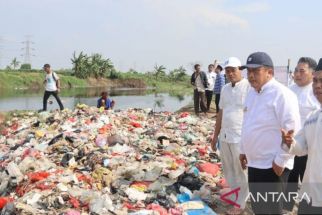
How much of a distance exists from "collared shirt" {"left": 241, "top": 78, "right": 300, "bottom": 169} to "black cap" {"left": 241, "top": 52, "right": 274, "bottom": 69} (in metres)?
0.15

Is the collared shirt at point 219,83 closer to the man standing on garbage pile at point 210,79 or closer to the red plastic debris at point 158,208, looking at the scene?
the man standing on garbage pile at point 210,79

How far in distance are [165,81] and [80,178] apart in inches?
2286

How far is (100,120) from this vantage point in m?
10.3

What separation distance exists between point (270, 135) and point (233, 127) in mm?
1322

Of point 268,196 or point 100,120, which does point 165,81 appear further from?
point 268,196

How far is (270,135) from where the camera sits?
3363 millimetres

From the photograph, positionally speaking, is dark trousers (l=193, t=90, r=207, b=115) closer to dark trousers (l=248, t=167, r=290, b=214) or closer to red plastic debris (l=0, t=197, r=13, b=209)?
red plastic debris (l=0, t=197, r=13, b=209)

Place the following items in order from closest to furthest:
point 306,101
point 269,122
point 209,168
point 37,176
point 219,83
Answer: point 269,122 < point 306,101 < point 37,176 < point 209,168 < point 219,83

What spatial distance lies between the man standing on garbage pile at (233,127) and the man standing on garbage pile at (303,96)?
1.70ft

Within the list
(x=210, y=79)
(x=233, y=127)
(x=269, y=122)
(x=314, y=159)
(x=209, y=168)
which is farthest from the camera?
(x=210, y=79)

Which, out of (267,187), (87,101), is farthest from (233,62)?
(87,101)

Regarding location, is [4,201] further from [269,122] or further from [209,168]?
[269,122]

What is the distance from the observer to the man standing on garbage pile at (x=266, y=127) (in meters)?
3.29

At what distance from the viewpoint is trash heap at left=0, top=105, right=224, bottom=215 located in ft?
16.1
